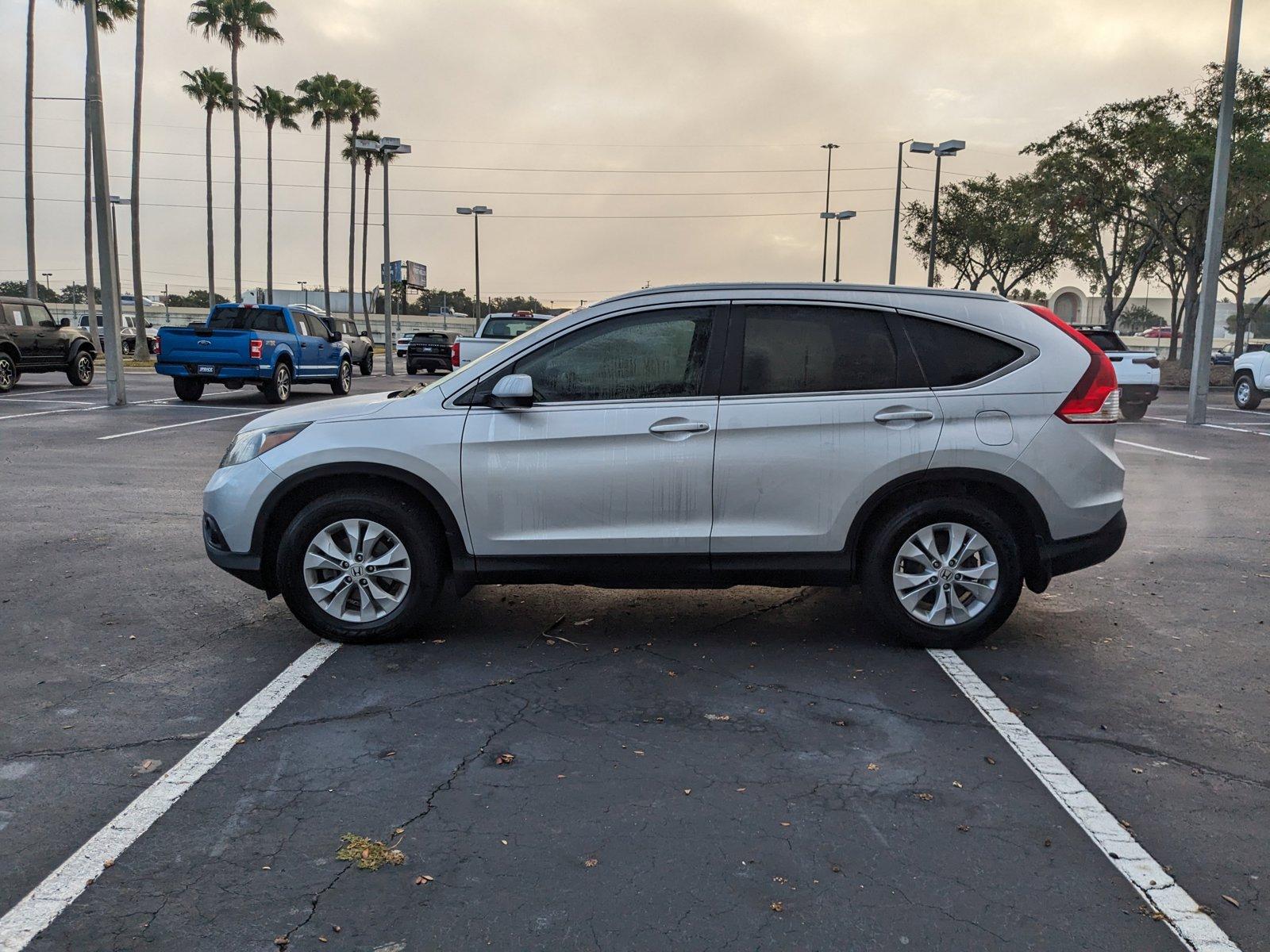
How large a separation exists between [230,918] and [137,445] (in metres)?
12.1

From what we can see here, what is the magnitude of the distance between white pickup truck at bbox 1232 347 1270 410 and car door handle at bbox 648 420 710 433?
22.1m

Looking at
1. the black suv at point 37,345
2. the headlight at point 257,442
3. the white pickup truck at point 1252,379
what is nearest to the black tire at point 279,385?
the black suv at point 37,345

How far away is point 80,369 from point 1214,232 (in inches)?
941

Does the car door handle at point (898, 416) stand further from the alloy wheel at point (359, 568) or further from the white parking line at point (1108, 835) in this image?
the alloy wheel at point (359, 568)

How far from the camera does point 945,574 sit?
5.16 metres

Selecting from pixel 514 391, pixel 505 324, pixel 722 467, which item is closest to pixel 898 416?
pixel 722 467

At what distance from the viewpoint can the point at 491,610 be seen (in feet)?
19.6

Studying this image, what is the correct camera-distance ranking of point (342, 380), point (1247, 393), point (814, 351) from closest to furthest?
point (814, 351) < point (1247, 393) < point (342, 380)

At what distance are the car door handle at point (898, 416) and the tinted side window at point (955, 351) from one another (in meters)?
0.21

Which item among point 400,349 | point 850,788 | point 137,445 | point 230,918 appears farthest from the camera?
point 400,349

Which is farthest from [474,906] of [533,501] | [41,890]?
[533,501]

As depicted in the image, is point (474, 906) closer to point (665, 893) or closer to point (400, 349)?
point (665, 893)

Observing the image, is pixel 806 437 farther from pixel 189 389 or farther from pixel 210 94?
pixel 210 94

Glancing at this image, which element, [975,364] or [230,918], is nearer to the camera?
[230,918]
